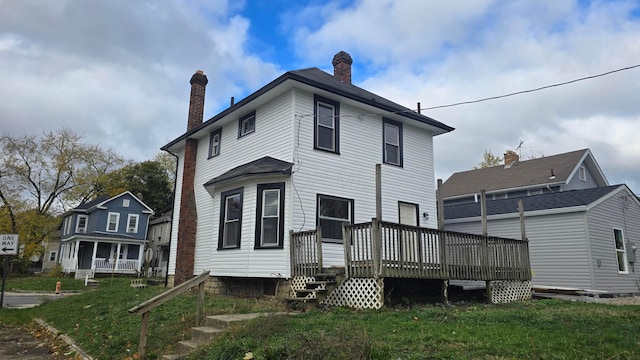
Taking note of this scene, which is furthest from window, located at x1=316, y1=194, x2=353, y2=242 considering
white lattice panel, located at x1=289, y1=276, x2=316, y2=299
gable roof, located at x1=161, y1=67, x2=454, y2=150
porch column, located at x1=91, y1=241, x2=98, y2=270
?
porch column, located at x1=91, y1=241, x2=98, y2=270

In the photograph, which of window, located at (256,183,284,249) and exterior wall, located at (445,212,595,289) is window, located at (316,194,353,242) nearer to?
window, located at (256,183,284,249)

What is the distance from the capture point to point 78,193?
143ft

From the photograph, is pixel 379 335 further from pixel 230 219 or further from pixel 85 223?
pixel 85 223

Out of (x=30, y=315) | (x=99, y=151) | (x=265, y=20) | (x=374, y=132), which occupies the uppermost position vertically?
(x=99, y=151)

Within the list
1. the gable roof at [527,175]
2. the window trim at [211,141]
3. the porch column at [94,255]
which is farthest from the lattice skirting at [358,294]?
the porch column at [94,255]

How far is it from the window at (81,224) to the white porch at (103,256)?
1.11m

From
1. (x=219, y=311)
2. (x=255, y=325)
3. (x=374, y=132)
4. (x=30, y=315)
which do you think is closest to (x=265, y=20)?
(x=374, y=132)

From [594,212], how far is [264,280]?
12045mm

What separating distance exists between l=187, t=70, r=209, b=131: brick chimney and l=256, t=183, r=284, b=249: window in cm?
641

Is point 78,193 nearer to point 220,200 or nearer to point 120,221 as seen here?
point 120,221

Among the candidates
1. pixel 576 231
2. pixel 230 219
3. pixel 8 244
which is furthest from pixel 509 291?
pixel 8 244

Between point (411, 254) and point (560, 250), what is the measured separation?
9.12 m

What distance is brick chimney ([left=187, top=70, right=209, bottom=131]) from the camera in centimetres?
1745

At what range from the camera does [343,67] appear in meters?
16.7
